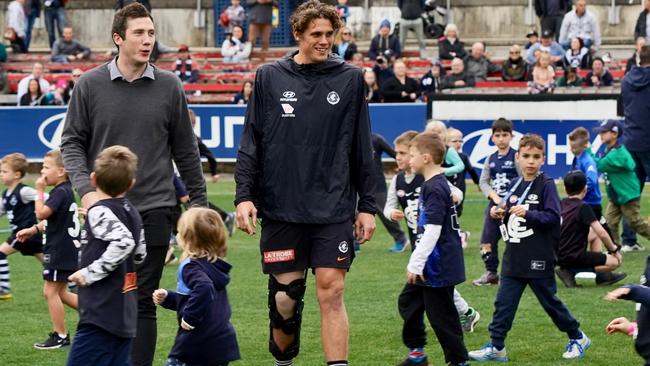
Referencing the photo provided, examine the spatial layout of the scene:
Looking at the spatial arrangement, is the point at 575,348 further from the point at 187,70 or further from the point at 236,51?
the point at 236,51

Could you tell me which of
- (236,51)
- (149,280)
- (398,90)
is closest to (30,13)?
(236,51)

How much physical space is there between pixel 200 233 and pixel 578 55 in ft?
68.4

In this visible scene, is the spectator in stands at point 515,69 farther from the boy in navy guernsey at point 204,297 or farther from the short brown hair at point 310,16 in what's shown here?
the boy in navy guernsey at point 204,297

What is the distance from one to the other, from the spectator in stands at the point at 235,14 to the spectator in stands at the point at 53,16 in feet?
13.3

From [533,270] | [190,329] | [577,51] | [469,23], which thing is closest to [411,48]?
[469,23]

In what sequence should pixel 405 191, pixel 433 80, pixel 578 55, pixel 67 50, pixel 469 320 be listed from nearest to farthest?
pixel 469 320
pixel 405 191
pixel 433 80
pixel 578 55
pixel 67 50

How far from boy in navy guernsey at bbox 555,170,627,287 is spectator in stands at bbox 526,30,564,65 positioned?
14529 mm

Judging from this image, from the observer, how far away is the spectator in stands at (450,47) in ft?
93.6

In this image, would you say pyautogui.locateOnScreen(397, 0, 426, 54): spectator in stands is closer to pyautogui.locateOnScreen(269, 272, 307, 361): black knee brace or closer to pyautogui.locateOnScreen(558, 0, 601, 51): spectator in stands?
pyautogui.locateOnScreen(558, 0, 601, 51): spectator in stands

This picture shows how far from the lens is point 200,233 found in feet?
24.9

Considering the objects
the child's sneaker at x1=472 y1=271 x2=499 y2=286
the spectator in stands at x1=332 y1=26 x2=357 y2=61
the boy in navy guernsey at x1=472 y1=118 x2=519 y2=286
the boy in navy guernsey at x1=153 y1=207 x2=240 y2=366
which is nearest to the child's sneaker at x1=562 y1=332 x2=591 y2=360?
the boy in navy guernsey at x1=153 y1=207 x2=240 y2=366

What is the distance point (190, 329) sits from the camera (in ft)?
24.7

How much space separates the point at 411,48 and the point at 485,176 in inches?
736

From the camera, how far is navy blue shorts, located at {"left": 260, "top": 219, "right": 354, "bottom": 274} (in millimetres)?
8133
